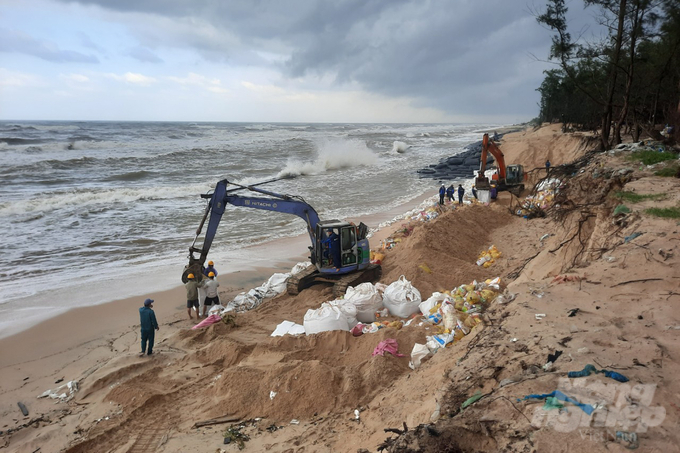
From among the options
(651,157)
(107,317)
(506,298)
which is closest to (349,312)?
(506,298)

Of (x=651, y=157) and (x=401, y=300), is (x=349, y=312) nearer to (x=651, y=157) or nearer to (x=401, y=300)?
(x=401, y=300)

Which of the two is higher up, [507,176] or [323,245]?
[507,176]

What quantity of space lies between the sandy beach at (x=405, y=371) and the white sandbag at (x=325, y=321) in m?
0.33

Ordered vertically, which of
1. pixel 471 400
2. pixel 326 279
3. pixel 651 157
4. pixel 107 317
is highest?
pixel 651 157

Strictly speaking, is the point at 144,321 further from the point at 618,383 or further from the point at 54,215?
the point at 54,215

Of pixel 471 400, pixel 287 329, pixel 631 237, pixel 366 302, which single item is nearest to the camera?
pixel 471 400

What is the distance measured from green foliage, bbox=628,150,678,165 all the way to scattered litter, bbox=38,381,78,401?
500 inches

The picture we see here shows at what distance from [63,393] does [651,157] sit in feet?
43.7

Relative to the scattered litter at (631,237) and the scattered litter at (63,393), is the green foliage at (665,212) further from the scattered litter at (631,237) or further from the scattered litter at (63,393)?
the scattered litter at (63,393)

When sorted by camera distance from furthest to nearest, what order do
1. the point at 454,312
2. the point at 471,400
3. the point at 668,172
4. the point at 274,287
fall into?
the point at 274,287
the point at 668,172
the point at 454,312
the point at 471,400

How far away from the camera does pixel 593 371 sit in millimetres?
3486

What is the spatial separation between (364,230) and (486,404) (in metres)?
7.25

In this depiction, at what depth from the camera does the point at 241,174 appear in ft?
110

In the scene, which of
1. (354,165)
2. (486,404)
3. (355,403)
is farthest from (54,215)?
(354,165)
